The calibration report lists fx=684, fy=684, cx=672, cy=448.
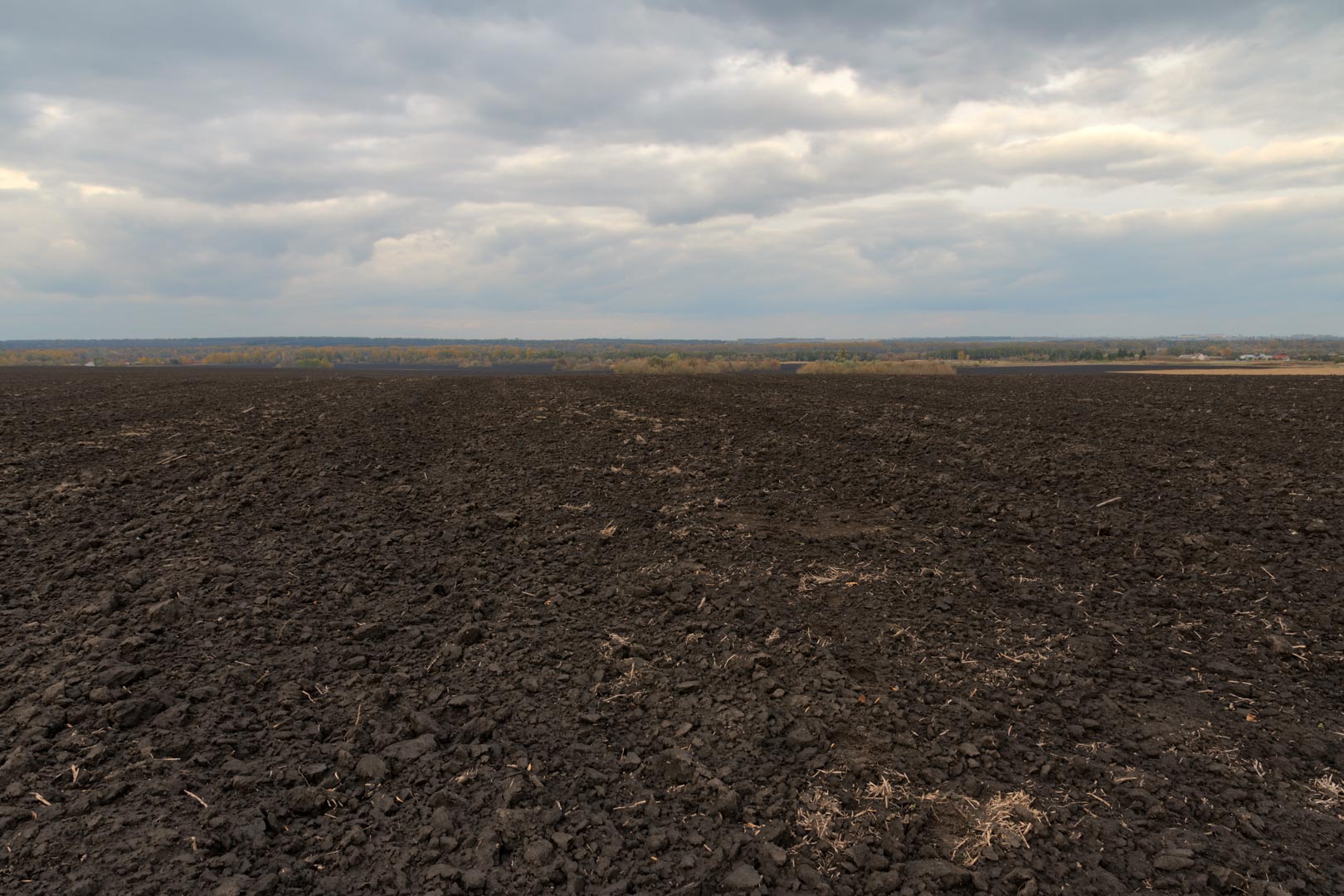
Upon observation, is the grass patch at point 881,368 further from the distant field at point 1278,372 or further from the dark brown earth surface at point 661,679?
the dark brown earth surface at point 661,679

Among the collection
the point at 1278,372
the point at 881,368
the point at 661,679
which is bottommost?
the point at 661,679

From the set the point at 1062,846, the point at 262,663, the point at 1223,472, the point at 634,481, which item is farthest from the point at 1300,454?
the point at 262,663

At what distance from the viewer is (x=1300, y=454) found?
1160 cm

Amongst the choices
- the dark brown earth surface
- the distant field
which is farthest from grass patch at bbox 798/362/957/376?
the dark brown earth surface

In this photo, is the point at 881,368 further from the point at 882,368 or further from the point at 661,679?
the point at 661,679

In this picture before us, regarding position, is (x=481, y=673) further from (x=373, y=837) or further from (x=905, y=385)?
(x=905, y=385)

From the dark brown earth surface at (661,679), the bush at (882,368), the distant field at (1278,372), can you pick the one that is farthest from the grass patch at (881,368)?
the dark brown earth surface at (661,679)

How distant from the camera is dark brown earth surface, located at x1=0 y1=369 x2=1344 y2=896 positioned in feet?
11.0

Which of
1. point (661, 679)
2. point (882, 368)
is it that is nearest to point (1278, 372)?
point (882, 368)

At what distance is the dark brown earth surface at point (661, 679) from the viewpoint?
3344 mm

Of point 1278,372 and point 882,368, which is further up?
point 882,368

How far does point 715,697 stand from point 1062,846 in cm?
207

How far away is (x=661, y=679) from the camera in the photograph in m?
4.84

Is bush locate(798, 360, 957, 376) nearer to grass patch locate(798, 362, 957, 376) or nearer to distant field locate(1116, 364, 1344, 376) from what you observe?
grass patch locate(798, 362, 957, 376)
